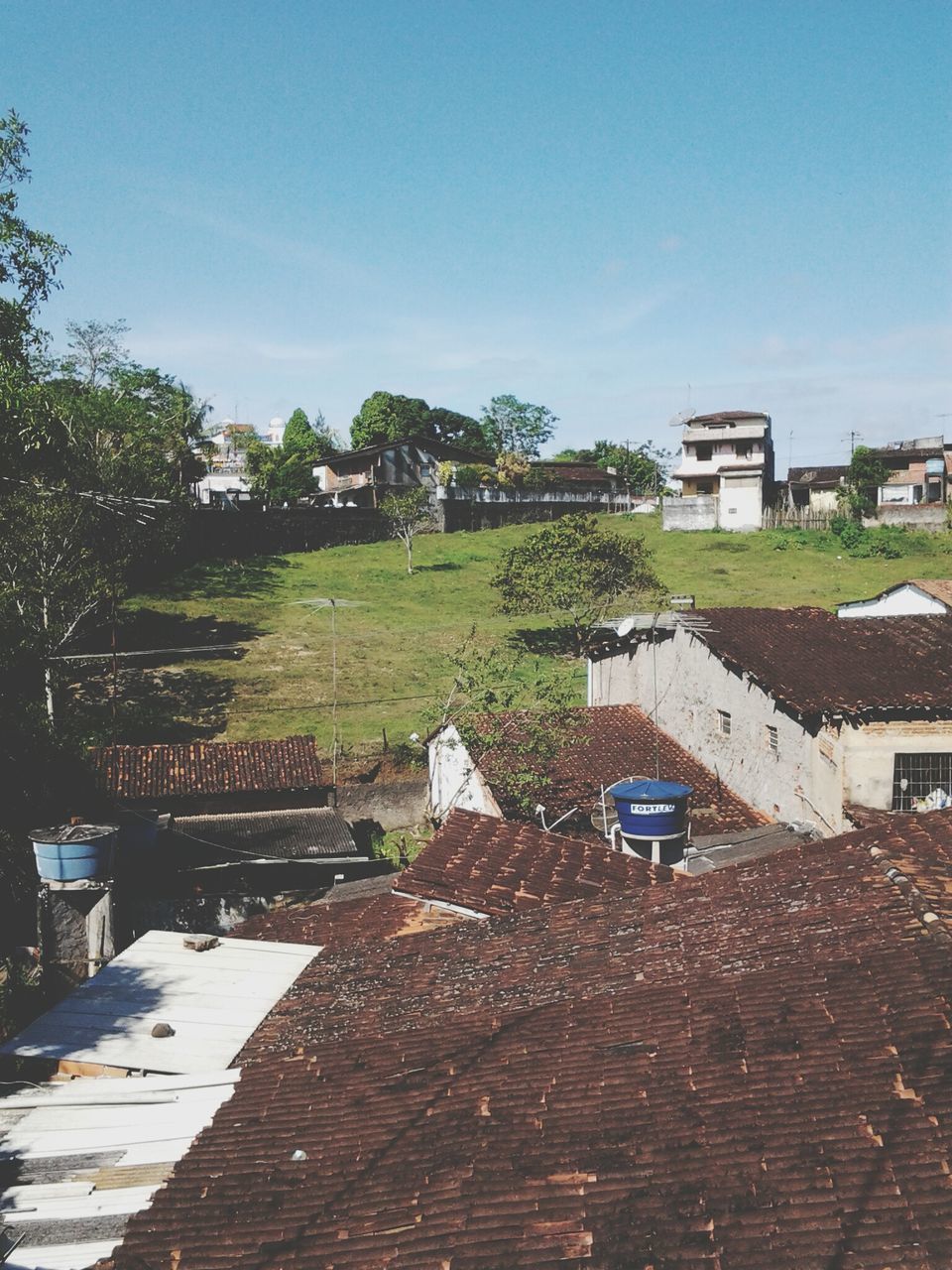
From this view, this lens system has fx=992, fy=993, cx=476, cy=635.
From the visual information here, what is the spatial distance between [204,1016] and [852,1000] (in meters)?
6.09

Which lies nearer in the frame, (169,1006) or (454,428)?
(169,1006)

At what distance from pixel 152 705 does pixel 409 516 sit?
2465 cm

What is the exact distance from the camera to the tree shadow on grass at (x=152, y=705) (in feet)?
96.1

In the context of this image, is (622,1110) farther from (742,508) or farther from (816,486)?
(816,486)

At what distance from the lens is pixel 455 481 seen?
64438 mm

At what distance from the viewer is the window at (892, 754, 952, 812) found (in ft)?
57.5

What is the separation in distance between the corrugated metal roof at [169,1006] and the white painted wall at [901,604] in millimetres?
20312

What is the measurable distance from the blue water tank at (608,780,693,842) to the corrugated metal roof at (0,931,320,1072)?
6480 mm

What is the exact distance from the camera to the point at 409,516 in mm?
53906

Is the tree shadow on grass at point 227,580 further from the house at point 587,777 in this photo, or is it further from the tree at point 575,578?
the house at point 587,777

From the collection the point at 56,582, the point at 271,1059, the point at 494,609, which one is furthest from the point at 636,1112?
the point at 494,609

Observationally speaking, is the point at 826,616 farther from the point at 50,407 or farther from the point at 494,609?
the point at 494,609

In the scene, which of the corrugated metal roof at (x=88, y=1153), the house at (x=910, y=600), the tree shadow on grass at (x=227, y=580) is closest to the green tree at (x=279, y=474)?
the tree shadow on grass at (x=227, y=580)

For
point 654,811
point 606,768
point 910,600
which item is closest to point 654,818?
point 654,811
